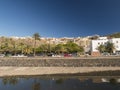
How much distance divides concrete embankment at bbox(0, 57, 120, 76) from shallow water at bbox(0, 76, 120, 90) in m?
6.34

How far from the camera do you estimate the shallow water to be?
1624 inches

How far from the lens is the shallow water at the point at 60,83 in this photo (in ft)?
135

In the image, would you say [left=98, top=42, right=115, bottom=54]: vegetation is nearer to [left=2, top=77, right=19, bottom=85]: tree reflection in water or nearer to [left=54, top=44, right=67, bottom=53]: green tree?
[left=54, top=44, right=67, bottom=53]: green tree

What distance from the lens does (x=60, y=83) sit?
150 ft

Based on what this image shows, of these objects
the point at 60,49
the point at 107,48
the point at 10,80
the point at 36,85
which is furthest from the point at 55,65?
the point at 60,49

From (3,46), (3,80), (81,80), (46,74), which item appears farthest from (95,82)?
(3,46)

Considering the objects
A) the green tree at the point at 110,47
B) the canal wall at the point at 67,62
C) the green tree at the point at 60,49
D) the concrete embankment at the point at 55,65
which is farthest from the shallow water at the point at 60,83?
the green tree at the point at 60,49

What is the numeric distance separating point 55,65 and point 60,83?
75.9 feet

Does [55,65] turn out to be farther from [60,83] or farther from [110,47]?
[110,47]

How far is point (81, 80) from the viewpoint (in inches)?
1874

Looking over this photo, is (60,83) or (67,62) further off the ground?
(67,62)

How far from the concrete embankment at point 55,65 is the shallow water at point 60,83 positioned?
6.34 metres

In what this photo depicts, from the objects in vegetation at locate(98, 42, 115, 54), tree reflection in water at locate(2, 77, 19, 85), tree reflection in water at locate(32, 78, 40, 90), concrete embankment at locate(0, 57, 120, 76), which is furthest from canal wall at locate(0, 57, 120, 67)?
vegetation at locate(98, 42, 115, 54)

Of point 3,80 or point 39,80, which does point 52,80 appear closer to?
point 39,80
